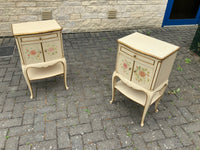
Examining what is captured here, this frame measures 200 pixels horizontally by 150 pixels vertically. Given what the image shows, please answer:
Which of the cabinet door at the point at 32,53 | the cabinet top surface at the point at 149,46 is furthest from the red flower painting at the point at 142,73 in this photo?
the cabinet door at the point at 32,53

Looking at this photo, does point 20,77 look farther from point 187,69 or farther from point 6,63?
point 187,69

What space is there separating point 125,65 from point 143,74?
0.34 m

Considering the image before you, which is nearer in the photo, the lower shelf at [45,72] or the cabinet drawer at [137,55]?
the cabinet drawer at [137,55]

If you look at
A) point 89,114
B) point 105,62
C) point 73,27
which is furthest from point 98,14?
point 89,114

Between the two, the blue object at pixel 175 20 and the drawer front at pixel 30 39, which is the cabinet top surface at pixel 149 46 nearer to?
the drawer front at pixel 30 39

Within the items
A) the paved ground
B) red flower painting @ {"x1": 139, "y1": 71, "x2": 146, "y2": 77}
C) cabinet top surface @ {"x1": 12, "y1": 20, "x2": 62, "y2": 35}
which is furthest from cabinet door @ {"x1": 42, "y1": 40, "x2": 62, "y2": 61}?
red flower painting @ {"x1": 139, "y1": 71, "x2": 146, "y2": 77}

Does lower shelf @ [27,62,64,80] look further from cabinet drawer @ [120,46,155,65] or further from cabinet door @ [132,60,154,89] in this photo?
cabinet door @ [132,60,154,89]

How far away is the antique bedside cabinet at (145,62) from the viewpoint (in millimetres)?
2453

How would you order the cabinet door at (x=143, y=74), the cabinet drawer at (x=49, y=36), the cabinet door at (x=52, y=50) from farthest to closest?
the cabinet door at (x=52, y=50) < the cabinet drawer at (x=49, y=36) < the cabinet door at (x=143, y=74)

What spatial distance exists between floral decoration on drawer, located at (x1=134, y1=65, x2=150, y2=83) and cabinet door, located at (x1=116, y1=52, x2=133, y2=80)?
0.40ft

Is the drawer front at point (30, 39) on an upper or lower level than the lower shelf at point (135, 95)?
upper

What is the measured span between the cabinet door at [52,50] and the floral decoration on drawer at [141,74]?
59.9 inches

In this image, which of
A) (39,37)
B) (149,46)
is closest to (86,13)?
(39,37)

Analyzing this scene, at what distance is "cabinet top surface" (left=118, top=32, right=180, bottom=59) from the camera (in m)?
2.43
